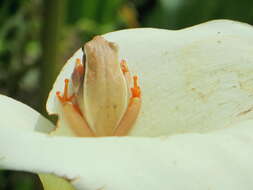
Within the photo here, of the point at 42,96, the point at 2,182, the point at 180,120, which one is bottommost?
the point at 2,182

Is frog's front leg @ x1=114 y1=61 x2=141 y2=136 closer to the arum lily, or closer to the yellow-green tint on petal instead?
the arum lily

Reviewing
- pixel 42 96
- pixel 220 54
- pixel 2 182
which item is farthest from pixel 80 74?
pixel 2 182

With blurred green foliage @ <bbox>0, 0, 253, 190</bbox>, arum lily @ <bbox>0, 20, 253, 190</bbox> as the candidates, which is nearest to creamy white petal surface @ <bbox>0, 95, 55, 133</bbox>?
arum lily @ <bbox>0, 20, 253, 190</bbox>

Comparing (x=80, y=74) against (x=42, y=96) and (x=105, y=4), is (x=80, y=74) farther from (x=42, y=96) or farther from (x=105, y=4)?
(x=105, y=4)

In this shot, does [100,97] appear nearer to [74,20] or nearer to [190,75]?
[190,75]

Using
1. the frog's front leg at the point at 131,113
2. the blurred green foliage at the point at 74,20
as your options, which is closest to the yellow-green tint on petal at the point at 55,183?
the frog's front leg at the point at 131,113

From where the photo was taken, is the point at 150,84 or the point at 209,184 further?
the point at 150,84

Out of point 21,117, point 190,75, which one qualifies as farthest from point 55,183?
point 190,75
